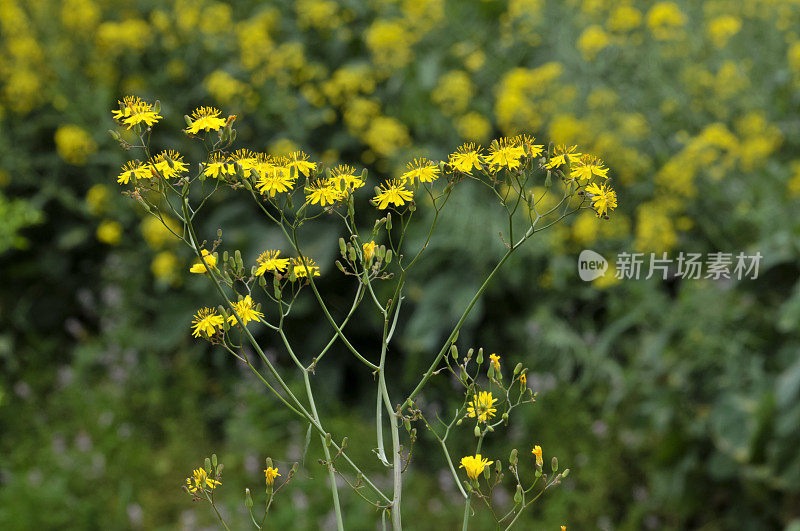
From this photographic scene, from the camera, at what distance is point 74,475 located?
10.6 ft

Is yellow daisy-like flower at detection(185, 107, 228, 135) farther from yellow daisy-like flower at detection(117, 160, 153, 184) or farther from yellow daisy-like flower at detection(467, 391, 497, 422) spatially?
yellow daisy-like flower at detection(467, 391, 497, 422)

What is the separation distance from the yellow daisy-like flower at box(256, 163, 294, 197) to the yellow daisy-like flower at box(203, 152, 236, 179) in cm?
3

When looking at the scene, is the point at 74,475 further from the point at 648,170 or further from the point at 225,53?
the point at 648,170

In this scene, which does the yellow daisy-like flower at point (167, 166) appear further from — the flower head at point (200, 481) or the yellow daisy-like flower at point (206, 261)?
the flower head at point (200, 481)

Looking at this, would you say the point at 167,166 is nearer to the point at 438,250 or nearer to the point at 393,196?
the point at 393,196

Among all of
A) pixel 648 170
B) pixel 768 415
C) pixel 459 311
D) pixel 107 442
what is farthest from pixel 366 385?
pixel 768 415

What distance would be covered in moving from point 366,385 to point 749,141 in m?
1.99

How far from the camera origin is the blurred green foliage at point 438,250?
2906 mm

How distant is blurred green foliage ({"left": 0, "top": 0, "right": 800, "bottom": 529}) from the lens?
2.91 m

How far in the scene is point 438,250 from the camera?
3.62 m

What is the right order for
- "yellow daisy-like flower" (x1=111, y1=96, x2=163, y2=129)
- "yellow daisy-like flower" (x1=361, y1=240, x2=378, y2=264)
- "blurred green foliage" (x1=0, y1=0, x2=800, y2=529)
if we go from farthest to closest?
"blurred green foliage" (x1=0, y1=0, x2=800, y2=529) < "yellow daisy-like flower" (x1=361, y1=240, x2=378, y2=264) < "yellow daisy-like flower" (x1=111, y1=96, x2=163, y2=129)

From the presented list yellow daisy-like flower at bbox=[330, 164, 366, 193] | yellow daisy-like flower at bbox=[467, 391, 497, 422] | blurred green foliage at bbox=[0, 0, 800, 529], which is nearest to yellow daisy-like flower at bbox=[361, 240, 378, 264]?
yellow daisy-like flower at bbox=[330, 164, 366, 193]

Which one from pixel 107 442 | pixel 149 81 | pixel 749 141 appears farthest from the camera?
pixel 149 81

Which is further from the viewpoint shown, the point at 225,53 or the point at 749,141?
the point at 225,53
